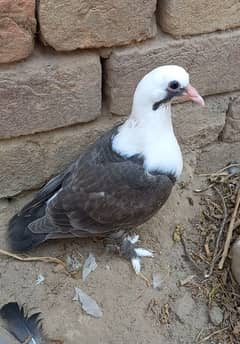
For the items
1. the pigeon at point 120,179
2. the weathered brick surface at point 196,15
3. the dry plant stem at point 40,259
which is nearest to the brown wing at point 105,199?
the pigeon at point 120,179

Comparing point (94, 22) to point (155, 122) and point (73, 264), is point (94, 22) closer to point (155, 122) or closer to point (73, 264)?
point (155, 122)

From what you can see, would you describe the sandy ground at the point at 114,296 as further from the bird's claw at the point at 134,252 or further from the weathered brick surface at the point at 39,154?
the weathered brick surface at the point at 39,154

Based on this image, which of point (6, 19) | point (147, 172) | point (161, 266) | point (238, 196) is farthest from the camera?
point (238, 196)

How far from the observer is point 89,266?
273 cm

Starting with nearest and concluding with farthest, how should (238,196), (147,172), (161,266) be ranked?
(147,172) → (161,266) → (238,196)

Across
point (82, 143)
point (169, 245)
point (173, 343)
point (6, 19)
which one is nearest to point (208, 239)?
point (169, 245)

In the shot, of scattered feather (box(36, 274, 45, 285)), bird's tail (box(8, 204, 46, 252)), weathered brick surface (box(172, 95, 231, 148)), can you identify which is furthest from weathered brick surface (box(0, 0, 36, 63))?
scattered feather (box(36, 274, 45, 285))

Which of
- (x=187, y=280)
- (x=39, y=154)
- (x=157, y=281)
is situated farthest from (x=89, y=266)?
(x=39, y=154)

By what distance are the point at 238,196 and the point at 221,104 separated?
1.52 ft

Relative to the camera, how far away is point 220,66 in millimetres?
2814

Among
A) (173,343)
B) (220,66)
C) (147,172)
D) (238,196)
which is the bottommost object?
(173,343)

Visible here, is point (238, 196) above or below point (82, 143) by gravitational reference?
below

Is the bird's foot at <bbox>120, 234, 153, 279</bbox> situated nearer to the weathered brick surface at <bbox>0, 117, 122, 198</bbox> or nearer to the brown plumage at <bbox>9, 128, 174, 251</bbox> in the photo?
the brown plumage at <bbox>9, 128, 174, 251</bbox>

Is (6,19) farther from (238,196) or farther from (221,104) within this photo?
(238,196)
